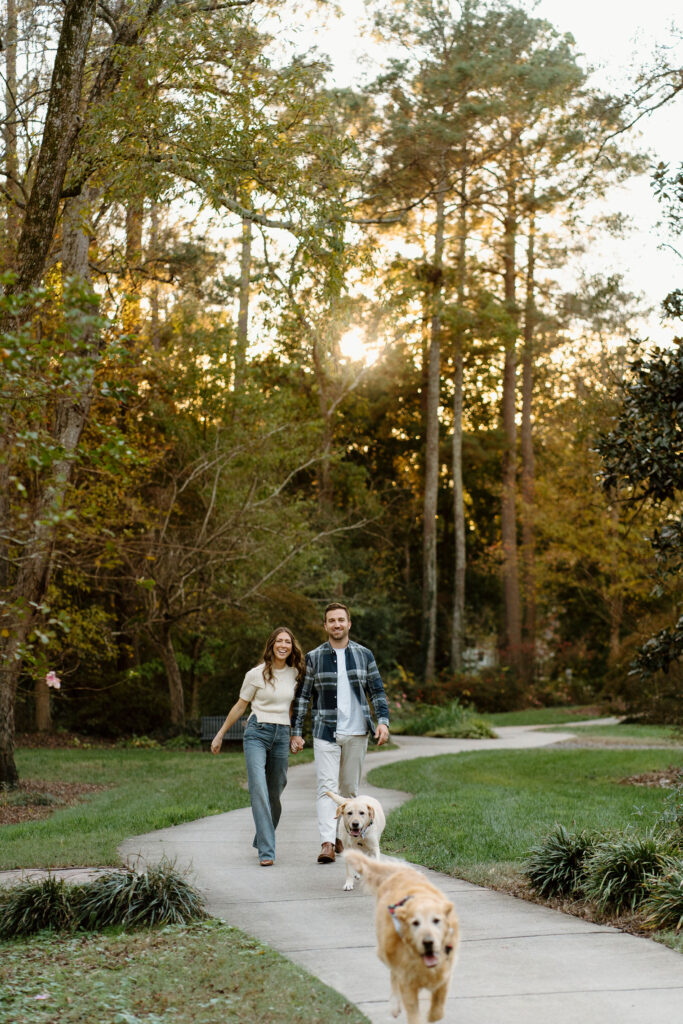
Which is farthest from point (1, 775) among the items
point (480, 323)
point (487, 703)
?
point (480, 323)

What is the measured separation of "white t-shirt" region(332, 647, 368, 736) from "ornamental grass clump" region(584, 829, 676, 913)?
6.93 feet

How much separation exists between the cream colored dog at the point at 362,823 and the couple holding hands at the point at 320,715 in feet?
2.80

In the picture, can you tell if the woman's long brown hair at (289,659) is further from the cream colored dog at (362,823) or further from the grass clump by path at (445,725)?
the grass clump by path at (445,725)

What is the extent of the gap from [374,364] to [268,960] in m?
31.6

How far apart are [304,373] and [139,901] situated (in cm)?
3105

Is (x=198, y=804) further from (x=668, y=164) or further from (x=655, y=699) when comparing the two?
(x=655, y=699)

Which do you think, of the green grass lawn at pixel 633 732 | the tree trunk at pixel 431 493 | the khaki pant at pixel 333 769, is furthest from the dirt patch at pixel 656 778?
the tree trunk at pixel 431 493

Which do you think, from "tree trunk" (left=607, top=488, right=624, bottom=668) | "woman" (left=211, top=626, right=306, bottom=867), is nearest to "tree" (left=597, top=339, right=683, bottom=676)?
"woman" (left=211, top=626, right=306, bottom=867)

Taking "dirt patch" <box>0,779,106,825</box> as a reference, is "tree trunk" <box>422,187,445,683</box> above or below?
above

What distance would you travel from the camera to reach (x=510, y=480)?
39344 millimetres

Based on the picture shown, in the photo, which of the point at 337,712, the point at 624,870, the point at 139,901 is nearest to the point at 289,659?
the point at 337,712

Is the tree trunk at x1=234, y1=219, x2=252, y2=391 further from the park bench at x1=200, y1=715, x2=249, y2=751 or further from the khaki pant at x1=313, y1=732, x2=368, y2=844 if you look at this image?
the khaki pant at x1=313, y1=732, x2=368, y2=844

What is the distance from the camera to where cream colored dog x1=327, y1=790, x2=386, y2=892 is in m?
7.19

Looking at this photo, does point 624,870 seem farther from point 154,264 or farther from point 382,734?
point 154,264
